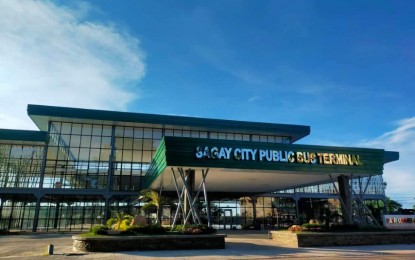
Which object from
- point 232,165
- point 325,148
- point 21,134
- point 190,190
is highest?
point 21,134

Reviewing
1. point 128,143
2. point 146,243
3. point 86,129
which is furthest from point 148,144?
point 146,243

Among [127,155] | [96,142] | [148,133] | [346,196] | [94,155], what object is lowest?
[346,196]

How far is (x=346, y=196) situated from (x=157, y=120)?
80.4 feet

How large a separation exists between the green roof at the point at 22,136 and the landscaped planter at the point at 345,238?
30.3 m

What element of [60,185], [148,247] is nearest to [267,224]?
[60,185]

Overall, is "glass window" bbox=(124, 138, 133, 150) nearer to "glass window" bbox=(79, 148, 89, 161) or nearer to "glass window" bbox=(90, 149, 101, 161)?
"glass window" bbox=(90, 149, 101, 161)

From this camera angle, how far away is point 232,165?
22562 mm

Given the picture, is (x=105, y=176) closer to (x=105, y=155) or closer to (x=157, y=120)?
(x=105, y=155)

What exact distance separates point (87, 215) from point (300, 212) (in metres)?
29.9

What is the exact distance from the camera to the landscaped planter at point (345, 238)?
835 inches

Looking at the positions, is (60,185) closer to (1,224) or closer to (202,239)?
(1,224)

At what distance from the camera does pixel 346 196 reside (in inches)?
1040

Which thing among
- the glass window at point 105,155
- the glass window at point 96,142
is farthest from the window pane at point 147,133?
the glass window at point 96,142

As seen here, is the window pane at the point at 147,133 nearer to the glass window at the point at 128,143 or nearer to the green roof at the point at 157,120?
the glass window at the point at 128,143
